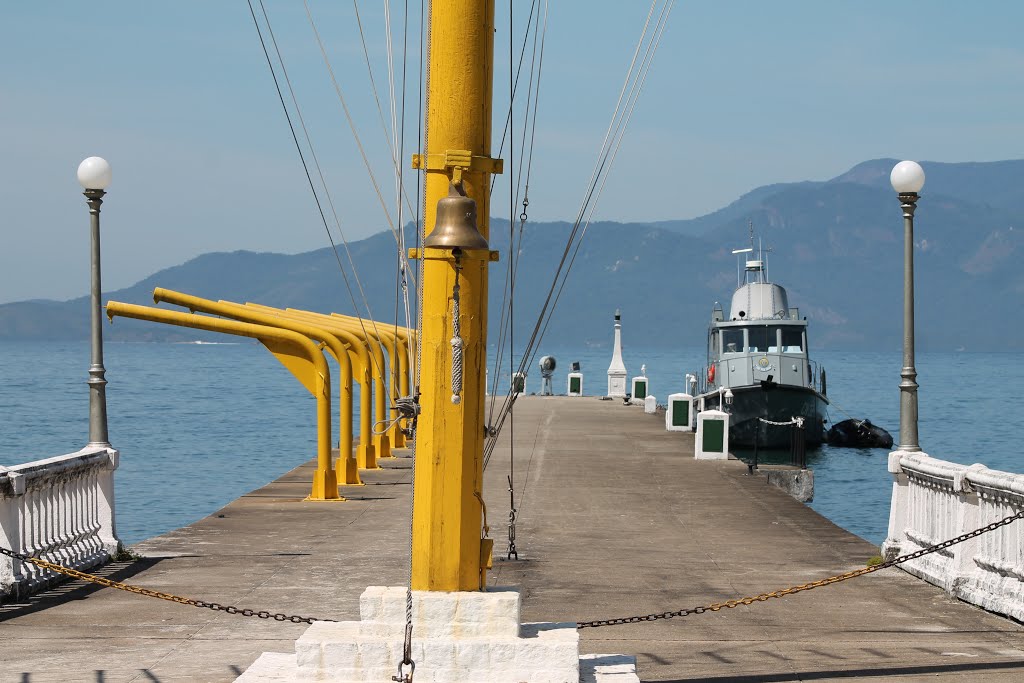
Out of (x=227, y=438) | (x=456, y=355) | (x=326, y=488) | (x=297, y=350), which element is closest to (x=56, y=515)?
(x=456, y=355)

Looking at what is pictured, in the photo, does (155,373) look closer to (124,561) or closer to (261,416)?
(261,416)

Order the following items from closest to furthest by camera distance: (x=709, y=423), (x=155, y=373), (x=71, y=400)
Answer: (x=709, y=423) < (x=71, y=400) < (x=155, y=373)

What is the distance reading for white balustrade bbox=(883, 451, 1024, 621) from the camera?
10.3m

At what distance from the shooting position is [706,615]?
35.0ft

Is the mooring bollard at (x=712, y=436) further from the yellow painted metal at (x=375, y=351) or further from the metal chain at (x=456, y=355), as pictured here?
the metal chain at (x=456, y=355)

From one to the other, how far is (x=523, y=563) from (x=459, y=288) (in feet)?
Answer: 21.7

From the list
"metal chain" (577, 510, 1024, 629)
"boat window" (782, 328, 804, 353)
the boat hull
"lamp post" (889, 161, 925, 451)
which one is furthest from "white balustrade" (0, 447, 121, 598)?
"boat window" (782, 328, 804, 353)

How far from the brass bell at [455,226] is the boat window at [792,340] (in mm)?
41100

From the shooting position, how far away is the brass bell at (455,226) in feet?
23.1

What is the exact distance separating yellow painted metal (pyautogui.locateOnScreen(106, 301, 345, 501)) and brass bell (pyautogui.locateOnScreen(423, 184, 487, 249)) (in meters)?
11.8

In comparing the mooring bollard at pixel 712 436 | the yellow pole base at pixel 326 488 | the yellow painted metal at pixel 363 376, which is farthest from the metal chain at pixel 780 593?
the mooring bollard at pixel 712 436

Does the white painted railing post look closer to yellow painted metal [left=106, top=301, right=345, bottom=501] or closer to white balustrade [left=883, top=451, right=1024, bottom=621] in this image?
yellow painted metal [left=106, top=301, right=345, bottom=501]

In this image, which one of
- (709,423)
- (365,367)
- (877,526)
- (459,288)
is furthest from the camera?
(877,526)

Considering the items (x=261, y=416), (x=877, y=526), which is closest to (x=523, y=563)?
(x=877, y=526)
